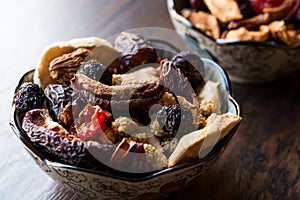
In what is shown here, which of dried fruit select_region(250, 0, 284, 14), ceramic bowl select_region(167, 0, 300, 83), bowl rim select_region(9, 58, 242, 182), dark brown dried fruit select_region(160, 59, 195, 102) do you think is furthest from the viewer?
dried fruit select_region(250, 0, 284, 14)

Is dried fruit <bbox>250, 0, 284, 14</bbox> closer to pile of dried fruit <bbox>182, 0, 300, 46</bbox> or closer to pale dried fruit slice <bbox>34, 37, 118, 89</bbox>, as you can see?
pile of dried fruit <bbox>182, 0, 300, 46</bbox>

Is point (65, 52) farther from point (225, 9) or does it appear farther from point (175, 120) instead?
point (225, 9)

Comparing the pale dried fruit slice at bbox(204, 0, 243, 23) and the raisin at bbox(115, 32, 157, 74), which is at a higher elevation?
the raisin at bbox(115, 32, 157, 74)

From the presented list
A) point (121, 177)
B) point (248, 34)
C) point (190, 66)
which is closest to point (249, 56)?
point (248, 34)

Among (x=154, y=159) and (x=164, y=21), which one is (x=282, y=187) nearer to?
(x=154, y=159)

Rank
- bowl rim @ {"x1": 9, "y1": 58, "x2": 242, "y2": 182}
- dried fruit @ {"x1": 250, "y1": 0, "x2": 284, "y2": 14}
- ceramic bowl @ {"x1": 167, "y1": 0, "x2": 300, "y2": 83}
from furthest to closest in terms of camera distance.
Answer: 1. dried fruit @ {"x1": 250, "y1": 0, "x2": 284, "y2": 14}
2. ceramic bowl @ {"x1": 167, "y1": 0, "x2": 300, "y2": 83}
3. bowl rim @ {"x1": 9, "y1": 58, "x2": 242, "y2": 182}

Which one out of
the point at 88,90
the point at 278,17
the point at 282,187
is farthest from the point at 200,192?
the point at 278,17

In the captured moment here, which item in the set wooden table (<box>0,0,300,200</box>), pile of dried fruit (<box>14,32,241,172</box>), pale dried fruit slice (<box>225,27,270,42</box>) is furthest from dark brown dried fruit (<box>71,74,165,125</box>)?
pale dried fruit slice (<box>225,27,270,42</box>)
